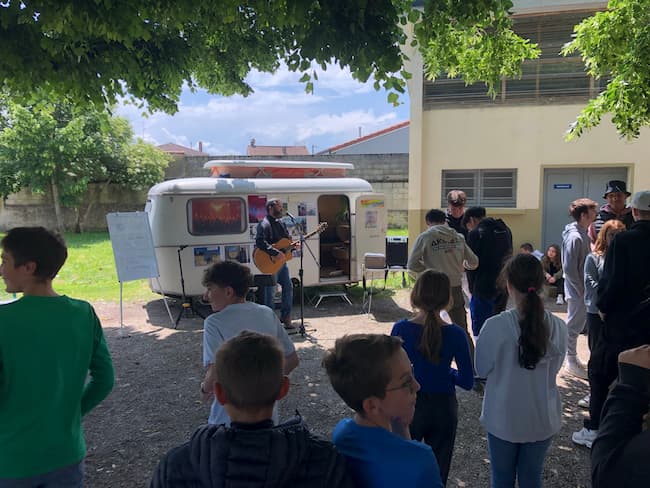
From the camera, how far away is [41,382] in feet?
6.14

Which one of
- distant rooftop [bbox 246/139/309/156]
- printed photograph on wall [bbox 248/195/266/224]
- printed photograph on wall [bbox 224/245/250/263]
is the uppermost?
distant rooftop [bbox 246/139/309/156]

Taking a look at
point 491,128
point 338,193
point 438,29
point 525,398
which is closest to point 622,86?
point 438,29

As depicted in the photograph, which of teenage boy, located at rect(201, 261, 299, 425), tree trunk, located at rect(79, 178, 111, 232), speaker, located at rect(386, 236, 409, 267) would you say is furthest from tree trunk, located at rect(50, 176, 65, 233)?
teenage boy, located at rect(201, 261, 299, 425)

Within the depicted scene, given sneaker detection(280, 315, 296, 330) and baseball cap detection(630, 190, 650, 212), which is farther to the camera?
sneaker detection(280, 315, 296, 330)

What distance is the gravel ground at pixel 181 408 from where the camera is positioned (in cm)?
363

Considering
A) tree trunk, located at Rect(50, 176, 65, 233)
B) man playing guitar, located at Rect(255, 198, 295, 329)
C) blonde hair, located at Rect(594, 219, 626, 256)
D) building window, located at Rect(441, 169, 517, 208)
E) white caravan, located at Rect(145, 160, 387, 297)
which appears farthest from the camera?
tree trunk, located at Rect(50, 176, 65, 233)

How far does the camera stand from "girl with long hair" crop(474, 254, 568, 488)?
2.40 metres

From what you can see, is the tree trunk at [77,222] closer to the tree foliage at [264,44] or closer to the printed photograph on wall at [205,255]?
the printed photograph on wall at [205,255]

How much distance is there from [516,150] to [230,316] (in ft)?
33.2

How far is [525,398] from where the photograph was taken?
2.42 m

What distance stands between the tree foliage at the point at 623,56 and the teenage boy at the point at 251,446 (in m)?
5.03

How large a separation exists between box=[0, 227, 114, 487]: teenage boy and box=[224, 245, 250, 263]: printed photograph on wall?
654 centimetres

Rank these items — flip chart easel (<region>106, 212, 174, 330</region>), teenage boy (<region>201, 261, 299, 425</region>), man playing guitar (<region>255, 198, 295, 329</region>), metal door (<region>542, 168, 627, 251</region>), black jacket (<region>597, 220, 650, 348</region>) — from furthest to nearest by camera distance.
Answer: metal door (<region>542, 168, 627, 251</region>) < flip chart easel (<region>106, 212, 174, 330</region>) < man playing guitar (<region>255, 198, 295, 329</region>) < black jacket (<region>597, 220, 650, 348</region>) < teenage boy (<region>201, 261, 299, 425</region>)

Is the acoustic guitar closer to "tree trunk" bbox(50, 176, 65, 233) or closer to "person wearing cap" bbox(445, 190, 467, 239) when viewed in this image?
"person wearing cap" bbox(445, 190, 467, 239)
